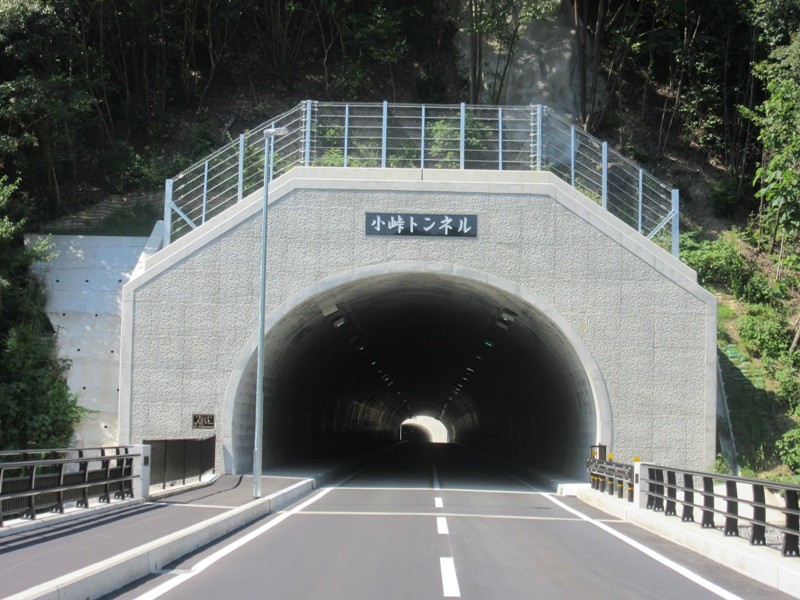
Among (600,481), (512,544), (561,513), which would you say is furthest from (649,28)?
(512,544)

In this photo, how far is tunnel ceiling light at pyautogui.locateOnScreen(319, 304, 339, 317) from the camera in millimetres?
25078

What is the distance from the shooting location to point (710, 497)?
1323cm

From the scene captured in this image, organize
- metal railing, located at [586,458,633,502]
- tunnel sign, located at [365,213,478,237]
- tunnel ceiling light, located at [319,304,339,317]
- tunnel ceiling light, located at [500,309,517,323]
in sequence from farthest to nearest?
tunnel ceiling light, located at [500,309,517,323] → tunnel ceiling light, located at [319,304,339,317] → tunnel sign, located at [365,213,478,237] → metal railing, located at [586,458,633,502]

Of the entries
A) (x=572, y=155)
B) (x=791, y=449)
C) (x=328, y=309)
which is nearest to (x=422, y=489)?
(x=328, y=309)

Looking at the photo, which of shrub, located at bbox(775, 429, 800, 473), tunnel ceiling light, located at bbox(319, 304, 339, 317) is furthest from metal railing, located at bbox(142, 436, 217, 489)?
shrub, located at bbox(775, 429, 800, 473)

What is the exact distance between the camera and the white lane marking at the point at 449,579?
346 inches

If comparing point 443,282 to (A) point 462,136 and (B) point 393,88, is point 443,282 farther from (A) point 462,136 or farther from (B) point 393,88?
(B) point 393,88

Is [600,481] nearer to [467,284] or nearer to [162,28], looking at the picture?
[467,284]

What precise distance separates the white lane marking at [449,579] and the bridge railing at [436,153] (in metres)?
14.8

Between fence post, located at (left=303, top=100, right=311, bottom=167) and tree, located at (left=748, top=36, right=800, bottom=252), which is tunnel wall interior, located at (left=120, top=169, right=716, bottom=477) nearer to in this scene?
fence post, located at (left=303, top=100, right=311, bottom=167)

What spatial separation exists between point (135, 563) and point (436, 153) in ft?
54.9

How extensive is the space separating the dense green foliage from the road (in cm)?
1090

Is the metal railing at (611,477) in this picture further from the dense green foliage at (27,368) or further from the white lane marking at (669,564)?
the dense green foliage at (27,368)

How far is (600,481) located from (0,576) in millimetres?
14496
